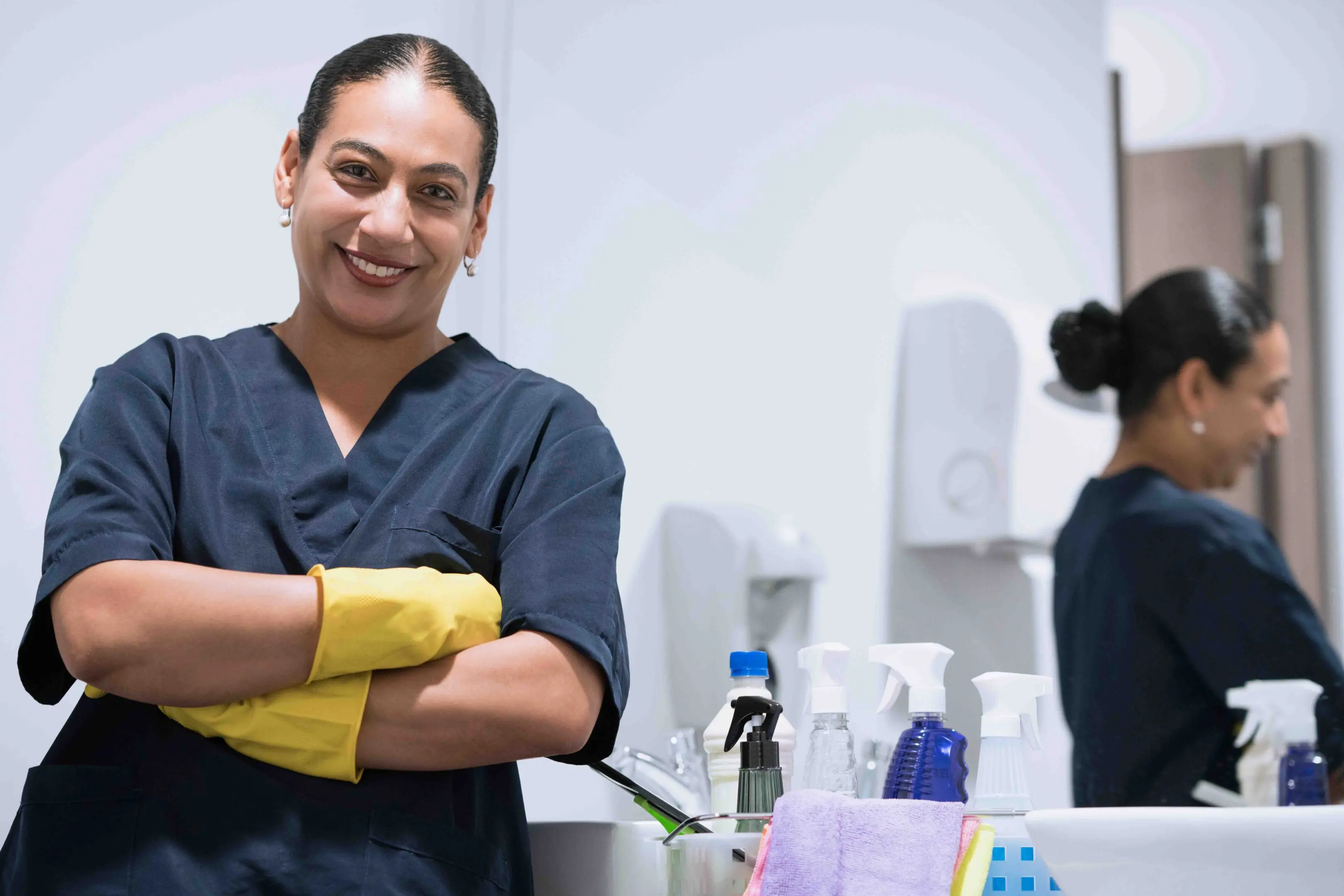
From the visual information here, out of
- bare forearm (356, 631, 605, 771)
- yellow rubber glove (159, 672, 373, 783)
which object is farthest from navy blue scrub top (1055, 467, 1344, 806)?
yellow rubber glove (159, 672, 373, 783)

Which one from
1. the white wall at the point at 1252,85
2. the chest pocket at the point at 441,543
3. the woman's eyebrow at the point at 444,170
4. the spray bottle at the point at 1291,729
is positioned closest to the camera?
the chest pocket at the point at 441,543

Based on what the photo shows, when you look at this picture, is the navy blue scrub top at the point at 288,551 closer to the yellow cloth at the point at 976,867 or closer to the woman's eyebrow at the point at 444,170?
the woman's eyebrow at the point at 444,170

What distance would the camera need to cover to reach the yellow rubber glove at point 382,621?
2.84 ft

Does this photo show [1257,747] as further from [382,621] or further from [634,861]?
[382,621]

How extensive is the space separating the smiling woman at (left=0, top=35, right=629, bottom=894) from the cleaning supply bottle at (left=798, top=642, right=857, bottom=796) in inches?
8.0

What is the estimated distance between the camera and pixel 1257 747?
4.91 feet

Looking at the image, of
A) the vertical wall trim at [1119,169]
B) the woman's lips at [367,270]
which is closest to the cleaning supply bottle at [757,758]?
the woman's lips at [367,270]

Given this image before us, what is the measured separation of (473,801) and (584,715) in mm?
128

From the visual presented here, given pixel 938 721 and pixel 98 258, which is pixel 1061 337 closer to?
pixel 938 721

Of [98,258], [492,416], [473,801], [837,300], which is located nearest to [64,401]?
[98,258]

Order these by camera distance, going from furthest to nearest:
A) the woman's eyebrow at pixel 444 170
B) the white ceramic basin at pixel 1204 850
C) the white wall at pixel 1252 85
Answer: the white wall at pixel 1252 85, the woman's eyebrow at pixel 444 170, the white ceramic basin at pixel 1204 850

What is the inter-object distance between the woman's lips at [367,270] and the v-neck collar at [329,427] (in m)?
0.08

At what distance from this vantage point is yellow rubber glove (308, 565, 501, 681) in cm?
87

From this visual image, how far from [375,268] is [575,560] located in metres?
Answer: 0.32
